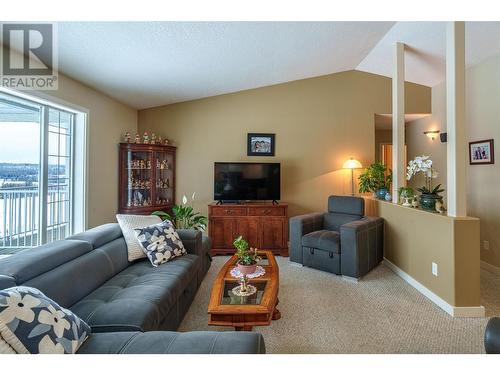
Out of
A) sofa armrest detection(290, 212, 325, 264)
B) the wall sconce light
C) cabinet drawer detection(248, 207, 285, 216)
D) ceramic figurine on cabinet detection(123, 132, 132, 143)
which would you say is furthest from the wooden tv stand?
the wall sconce light

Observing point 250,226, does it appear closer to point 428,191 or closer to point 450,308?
point 428,191

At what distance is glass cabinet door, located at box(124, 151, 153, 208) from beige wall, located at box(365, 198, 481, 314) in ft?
12.4

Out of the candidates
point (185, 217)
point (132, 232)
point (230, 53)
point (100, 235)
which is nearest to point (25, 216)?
point (100, 235)

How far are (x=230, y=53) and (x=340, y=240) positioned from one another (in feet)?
8.79

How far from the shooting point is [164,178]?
432 centimetres

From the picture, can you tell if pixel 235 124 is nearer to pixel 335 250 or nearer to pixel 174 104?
pixel 174 104

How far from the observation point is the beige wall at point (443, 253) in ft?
7.17

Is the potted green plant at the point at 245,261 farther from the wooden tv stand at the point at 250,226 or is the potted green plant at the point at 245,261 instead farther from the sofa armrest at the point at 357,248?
the wooden tv stand at the point at 250,226

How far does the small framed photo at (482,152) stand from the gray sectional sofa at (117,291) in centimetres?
390

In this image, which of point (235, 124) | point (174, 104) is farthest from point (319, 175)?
point (174, 104)

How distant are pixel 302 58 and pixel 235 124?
5.14ft

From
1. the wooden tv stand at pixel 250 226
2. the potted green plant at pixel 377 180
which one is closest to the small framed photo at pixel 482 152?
the potted green plant at pixel 377 180

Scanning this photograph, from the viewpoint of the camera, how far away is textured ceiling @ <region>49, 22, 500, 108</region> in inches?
91.5

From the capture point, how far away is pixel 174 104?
14.7 ft
